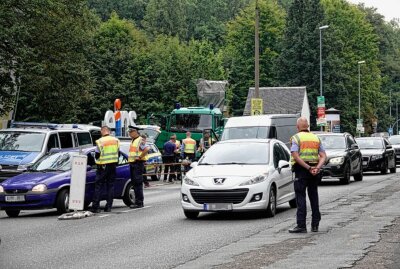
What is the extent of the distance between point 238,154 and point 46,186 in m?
Answer: 4.13

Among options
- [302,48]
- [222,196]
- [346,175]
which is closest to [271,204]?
[222,196]

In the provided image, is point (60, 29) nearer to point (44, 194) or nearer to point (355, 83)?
point (44, 194)

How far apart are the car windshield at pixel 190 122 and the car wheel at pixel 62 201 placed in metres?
22.3

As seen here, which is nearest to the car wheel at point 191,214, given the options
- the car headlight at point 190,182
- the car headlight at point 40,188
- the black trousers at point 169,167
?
the car headlight at point 190,182

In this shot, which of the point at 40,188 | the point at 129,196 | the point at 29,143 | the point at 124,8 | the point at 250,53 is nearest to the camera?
the point at 40,188

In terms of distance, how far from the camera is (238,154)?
A: 17297 millimetres

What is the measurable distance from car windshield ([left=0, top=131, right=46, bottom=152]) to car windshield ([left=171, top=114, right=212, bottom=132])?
15931 mm

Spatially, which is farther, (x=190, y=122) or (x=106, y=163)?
(x=190, y=122)

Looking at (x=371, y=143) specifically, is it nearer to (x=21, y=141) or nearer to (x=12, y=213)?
(x=21, y=141)

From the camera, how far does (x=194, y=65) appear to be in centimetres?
7950

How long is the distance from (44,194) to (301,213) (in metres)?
6.58

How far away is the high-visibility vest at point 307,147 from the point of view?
45.0 feet

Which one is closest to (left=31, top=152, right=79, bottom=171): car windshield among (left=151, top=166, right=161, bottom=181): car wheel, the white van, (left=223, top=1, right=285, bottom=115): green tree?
the white van

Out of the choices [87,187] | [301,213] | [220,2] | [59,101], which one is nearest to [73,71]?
[59,101]
